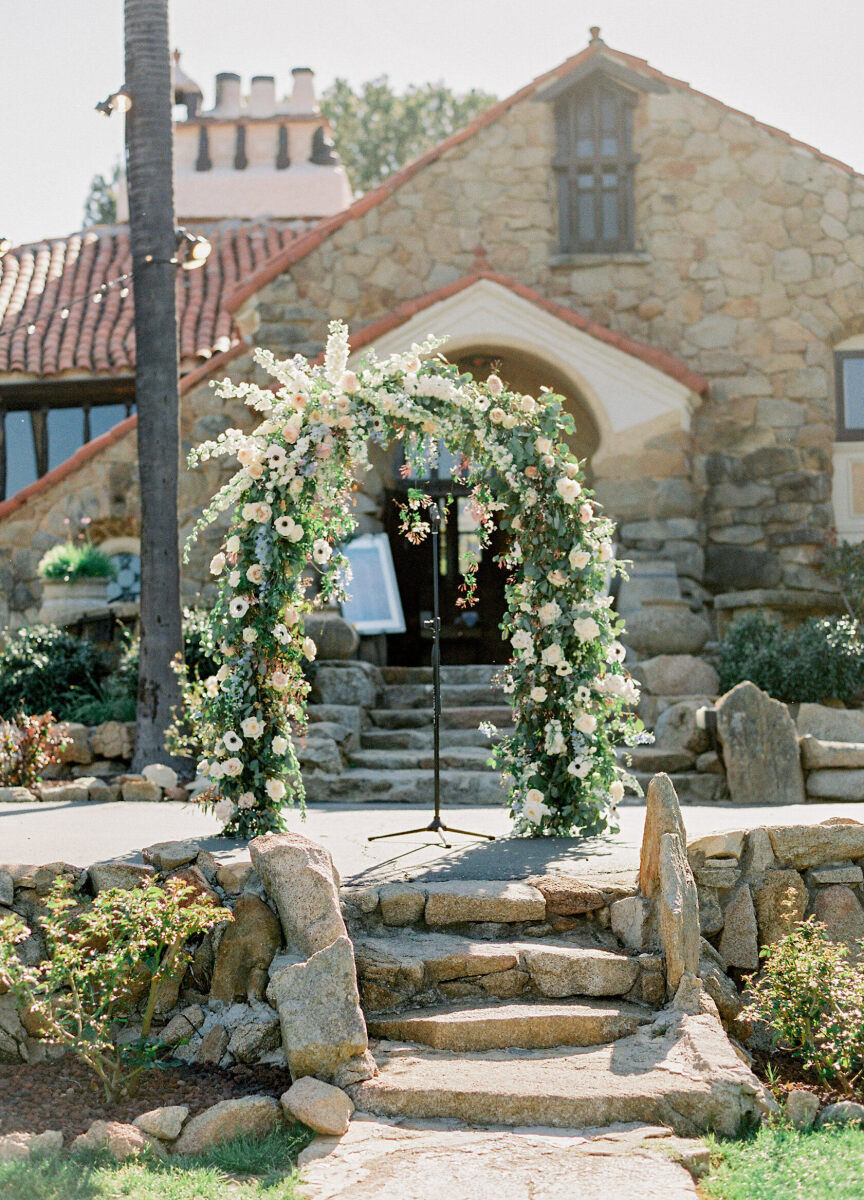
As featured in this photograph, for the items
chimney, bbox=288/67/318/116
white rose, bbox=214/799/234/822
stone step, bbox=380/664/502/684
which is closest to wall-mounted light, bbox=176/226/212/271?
stone step, bbox=380/664/502/684

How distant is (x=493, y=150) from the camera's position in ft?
43.3

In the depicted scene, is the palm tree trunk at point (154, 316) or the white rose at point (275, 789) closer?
the white rose at point (275, 789)

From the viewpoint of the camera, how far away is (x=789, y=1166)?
13.8 ft

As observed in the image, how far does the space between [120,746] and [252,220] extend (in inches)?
500

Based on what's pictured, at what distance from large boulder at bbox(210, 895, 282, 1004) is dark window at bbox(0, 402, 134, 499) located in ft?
36.9

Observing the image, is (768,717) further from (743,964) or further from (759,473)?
(759,473)

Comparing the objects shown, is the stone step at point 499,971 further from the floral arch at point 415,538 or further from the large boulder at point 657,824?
the floral arch at point 415,538

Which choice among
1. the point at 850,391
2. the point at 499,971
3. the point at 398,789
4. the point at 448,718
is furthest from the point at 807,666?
the point at 499,971

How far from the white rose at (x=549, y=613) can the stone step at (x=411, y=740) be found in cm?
295

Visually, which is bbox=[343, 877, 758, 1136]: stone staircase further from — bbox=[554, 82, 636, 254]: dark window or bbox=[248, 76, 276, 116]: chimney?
bbox=[248, 76, 276, 116]: chimney

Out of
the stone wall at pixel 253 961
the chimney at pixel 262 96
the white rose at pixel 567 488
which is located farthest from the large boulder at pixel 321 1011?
the chimney at pixel 262 96

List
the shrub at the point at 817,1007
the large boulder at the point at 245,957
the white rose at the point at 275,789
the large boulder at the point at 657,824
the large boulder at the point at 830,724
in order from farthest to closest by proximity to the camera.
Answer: the large boulder at the point at 830,724
the white rose at the point at 275,789
the large boulder at the point at 657,824
the large boulder at the point at 245,957
the shrub at the point at 817,1007

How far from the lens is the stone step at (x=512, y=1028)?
497 centimetres

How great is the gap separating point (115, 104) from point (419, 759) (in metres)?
5.15
